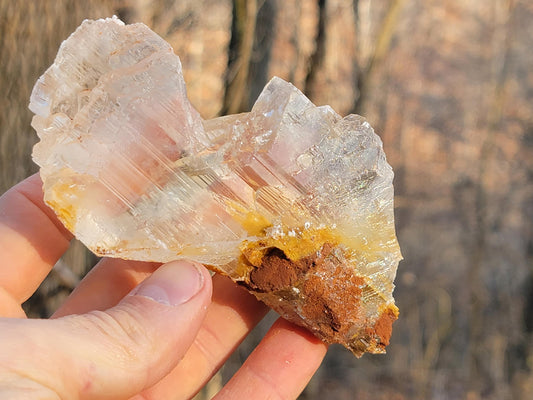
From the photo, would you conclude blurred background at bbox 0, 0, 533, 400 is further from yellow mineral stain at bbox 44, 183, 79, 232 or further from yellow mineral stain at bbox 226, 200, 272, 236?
yellow mineral stain at bbox 226, 200, 272, 236

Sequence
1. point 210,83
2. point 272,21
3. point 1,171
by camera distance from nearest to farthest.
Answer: point 1,171
point 272,21
point 210,83

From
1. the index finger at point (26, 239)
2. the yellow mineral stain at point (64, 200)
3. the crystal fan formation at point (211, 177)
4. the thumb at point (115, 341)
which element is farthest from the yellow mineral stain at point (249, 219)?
the index finger at point (26, 239)

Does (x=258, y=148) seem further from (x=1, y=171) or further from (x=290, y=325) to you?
(x=1, y=171)

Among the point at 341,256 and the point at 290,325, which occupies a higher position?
the point at 341,256

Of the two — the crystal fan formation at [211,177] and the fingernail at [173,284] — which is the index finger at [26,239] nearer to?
the crystal fan formation at [211,177]

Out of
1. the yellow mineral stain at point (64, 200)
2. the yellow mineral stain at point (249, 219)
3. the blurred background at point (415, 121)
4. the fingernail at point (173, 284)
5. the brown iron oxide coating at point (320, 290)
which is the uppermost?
the yellow mineral stain at point (64, 200)

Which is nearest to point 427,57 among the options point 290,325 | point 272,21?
point 272,21

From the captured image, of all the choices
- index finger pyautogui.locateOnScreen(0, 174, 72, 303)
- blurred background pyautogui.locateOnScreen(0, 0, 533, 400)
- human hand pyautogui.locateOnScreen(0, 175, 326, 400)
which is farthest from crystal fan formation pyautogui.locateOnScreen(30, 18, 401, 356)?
blurred background pyautogui.locateOnScreen(0, 0, 533, 400)
